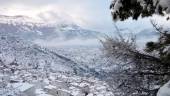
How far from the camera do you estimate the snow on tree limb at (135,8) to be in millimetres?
6490

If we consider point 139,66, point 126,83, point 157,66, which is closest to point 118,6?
point 157,66

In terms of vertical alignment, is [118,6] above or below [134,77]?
above

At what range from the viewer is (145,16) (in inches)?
290

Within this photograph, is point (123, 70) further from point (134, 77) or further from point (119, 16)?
point (119, 16)

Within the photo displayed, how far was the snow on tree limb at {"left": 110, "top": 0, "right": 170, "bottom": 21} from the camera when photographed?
21.3 ft

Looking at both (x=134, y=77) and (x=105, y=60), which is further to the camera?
(x=105, y=60)

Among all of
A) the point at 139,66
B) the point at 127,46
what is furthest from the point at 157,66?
the point at 127,46

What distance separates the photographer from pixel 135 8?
7.16 metres

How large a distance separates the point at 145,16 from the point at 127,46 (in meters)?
4.44

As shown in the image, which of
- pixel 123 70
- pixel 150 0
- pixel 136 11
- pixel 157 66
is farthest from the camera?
pixel 123 70

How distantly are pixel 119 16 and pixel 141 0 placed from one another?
744mm

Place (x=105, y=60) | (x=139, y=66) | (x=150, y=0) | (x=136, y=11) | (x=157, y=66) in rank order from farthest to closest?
(x=105, y=60) → (x=139, y=66) → (x=157, y=66) → (x=136, y=11) → (x=150, y=0)

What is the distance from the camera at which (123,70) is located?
11.9 meters

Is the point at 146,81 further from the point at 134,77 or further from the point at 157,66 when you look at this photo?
the point at 157,66
